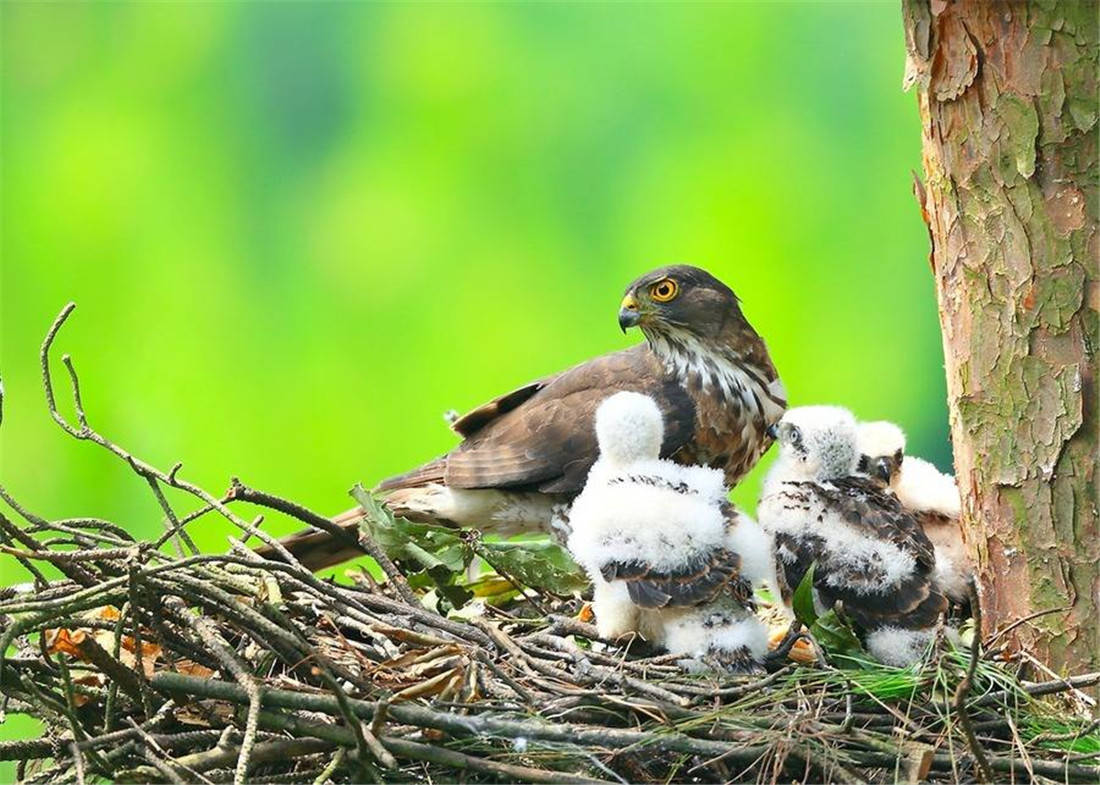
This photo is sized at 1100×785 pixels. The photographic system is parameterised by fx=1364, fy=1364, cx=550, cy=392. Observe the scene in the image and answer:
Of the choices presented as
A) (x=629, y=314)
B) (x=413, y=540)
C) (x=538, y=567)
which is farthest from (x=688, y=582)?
(x=629, y=314)

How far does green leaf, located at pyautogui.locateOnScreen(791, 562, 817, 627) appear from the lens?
2.51m

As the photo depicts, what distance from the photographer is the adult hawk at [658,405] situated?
11.4 ft

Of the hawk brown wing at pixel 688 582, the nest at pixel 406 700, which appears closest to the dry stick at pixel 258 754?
the nest at pixel 406 700

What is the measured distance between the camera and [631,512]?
2.55 meters

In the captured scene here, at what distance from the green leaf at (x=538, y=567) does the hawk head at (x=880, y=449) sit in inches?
28.4

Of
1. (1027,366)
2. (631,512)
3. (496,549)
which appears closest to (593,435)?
(496,549)

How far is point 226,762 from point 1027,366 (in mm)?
1617

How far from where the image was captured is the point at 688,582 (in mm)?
2479

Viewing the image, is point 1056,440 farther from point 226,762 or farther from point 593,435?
point 226,762

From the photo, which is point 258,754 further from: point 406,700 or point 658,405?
point 658,405

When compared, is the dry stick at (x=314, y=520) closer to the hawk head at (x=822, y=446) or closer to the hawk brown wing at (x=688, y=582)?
the hawk brown wing at (x=688, y=582)

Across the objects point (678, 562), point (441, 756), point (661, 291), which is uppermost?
point (661, 291)

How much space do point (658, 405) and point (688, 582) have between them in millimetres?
1020

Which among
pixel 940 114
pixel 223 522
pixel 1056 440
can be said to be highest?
pixel 940 114
